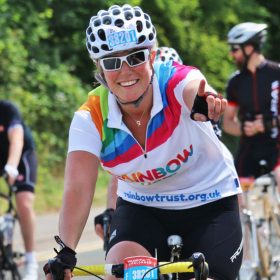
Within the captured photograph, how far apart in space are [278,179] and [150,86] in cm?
426

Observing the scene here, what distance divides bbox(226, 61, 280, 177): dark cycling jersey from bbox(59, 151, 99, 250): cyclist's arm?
14.1ft

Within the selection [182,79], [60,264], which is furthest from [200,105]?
[60,264]

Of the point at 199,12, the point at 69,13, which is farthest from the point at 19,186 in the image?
the point at 199,12

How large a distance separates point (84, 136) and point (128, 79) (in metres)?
0.34

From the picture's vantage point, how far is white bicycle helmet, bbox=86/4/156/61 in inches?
185

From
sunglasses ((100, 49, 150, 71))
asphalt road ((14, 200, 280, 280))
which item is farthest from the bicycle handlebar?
asphalt road ((14, 200, 280, 280))

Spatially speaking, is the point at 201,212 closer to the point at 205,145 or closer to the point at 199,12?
the point at 205,145

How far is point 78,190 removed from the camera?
185 inches

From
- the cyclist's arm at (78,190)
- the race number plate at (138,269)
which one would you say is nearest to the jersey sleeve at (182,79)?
the cyclist's arm at (78,190)

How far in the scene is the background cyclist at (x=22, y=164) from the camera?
8812mm

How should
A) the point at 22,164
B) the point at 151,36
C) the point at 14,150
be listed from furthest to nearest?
the point at 22,164 < the point at 14,150 < the point at 151,36

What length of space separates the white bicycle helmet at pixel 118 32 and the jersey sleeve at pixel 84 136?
310mm

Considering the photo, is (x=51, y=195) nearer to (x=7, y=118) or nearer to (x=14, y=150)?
(x=7, y=118)

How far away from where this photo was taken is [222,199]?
5.00m
